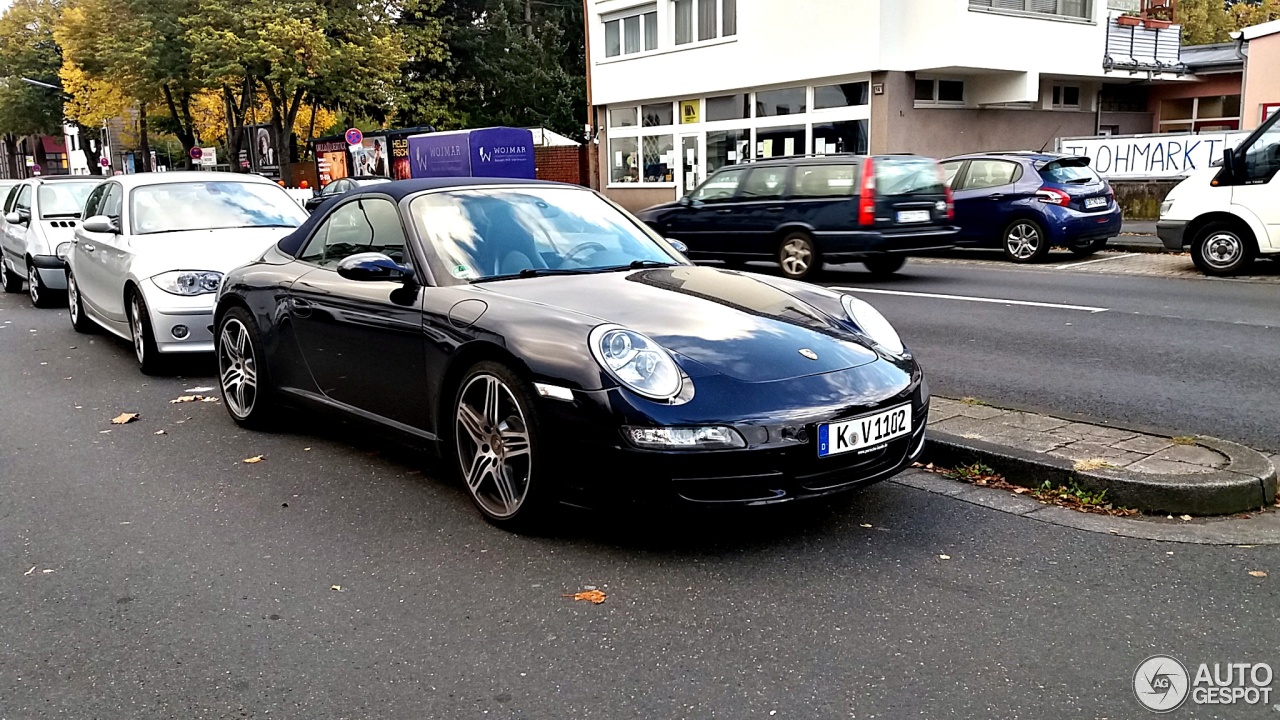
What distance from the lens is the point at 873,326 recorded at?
485cm

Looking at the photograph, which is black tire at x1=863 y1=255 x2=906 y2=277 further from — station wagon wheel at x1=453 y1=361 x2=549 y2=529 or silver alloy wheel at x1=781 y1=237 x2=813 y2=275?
station wagon wheel at x1=453 y1=361 x2=549 y2=529

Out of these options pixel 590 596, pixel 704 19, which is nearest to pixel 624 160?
pixel 704 19

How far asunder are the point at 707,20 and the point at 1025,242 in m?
16.6

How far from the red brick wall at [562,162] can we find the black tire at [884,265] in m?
22.9

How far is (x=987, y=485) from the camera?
4.93m

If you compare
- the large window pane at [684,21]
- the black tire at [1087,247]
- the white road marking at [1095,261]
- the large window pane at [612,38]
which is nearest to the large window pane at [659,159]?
the large window pane at [684,21]

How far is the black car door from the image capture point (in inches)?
194

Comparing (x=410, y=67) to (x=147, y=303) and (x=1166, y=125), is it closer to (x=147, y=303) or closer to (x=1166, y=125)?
(x=1166, y=125)

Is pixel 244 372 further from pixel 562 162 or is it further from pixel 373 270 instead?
pixel 562 162

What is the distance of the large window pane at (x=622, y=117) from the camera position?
112 feet

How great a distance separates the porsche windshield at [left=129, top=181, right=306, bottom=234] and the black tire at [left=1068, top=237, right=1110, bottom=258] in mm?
11941

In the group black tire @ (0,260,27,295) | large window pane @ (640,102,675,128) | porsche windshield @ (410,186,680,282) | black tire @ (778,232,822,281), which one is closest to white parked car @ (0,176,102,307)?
black tire @ (0,260,27,295)

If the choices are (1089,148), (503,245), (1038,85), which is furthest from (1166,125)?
(503,245)

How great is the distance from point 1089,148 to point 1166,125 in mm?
13878
